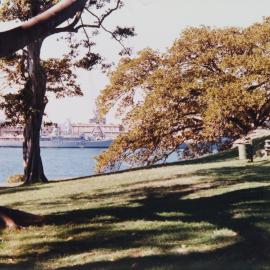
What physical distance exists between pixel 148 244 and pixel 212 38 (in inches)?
1111

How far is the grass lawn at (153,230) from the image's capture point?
22.7 ft

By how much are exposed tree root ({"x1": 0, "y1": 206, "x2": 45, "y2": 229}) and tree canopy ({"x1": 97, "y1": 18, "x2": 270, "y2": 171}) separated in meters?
18.3

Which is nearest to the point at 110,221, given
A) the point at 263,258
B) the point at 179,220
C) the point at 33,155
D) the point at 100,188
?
the point at 179,220

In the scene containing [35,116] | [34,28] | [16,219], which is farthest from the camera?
[35,116]

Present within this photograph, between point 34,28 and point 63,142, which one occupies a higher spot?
point 34,28

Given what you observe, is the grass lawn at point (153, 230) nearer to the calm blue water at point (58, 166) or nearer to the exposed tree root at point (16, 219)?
the exposed tree root at point (16, 219)

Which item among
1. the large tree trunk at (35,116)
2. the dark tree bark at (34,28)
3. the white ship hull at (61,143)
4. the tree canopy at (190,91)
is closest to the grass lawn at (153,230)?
the dark tree bark at (34,28)

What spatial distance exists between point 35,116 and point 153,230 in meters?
16.4

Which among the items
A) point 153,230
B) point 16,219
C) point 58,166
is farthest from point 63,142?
point 153,230

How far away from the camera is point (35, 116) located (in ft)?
78.6

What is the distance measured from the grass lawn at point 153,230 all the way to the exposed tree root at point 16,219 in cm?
31

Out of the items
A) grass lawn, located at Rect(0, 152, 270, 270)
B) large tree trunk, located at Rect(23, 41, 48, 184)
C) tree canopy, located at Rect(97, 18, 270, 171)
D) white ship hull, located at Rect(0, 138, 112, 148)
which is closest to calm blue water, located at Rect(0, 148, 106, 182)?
white ship hull, located at Rect(0, 138, 112, 148)

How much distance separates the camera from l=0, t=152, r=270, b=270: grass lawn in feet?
22.7

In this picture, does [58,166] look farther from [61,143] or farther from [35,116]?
[61,143]
